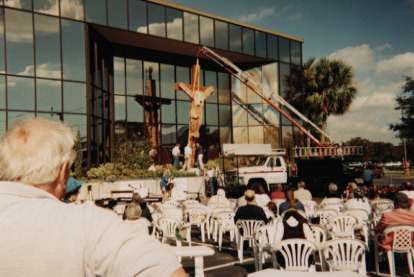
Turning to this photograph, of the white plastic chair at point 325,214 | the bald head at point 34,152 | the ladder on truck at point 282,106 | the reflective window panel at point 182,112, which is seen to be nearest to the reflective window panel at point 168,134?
the reflective window panel at point 182,112

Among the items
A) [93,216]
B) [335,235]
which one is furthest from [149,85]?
[93,216]

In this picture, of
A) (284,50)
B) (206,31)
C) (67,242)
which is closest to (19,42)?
(206,31)

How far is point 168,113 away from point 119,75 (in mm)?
3992

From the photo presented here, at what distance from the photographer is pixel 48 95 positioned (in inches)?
885

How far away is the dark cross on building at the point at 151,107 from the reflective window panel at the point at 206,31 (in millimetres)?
3999

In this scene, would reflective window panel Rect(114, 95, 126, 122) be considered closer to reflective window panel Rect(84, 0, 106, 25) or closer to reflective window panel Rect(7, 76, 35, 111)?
reflective window panel Rect(84, 0, 106, 25)

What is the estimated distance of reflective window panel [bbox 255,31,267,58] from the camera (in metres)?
33.1

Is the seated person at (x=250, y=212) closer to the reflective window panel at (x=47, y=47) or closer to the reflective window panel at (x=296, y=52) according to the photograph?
the reflective window panel at (x=47, y=47)

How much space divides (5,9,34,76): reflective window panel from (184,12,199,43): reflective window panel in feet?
32.5

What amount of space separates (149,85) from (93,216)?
29429 millimetres

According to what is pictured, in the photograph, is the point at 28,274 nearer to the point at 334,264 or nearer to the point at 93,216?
the point at 93,216

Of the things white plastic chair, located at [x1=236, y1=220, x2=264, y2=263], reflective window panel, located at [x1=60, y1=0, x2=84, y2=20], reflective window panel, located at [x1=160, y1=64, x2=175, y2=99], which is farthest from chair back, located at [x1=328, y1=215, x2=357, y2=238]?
reflective window panel, located at [x1=160, y1=64, x2=175, y2=99]

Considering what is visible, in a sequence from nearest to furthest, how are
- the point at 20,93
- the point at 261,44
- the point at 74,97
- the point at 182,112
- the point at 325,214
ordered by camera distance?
the point at 325,214 < the point at 20,93 < the point at 74,97 < the point at 182,112 < the point at 261,44

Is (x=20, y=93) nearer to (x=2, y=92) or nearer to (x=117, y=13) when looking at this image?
(x=2, y=92)
